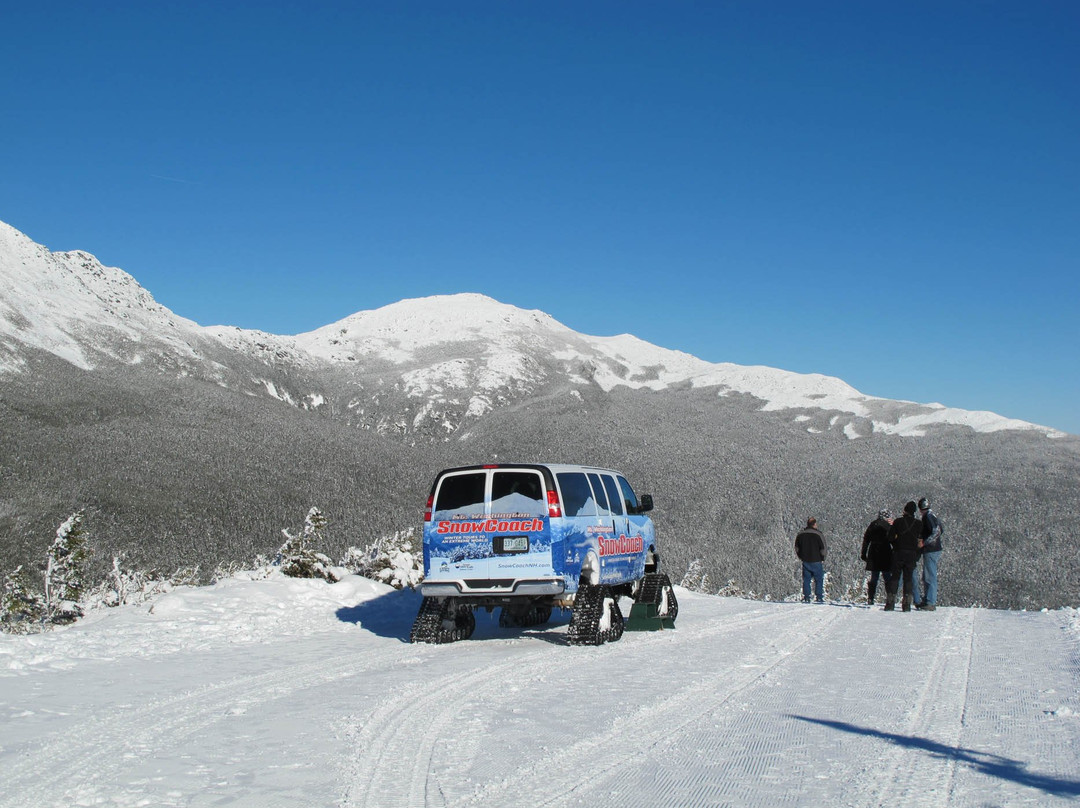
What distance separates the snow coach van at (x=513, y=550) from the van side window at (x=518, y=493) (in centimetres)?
1

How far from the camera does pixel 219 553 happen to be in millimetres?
78062

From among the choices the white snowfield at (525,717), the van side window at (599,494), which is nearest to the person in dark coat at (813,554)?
the white snowfield at (525,717)

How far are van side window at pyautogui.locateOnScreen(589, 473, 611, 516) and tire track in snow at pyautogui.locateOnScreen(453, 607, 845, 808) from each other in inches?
121

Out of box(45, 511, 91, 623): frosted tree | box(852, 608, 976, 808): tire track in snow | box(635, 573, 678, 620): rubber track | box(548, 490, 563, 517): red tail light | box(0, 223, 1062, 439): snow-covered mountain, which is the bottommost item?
box(45, 511, 91, 623): frosted tree

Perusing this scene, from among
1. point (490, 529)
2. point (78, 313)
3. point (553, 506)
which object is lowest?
point (490, 529)

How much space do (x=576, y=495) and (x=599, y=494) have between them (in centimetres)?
100

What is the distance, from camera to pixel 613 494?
43.2 ft

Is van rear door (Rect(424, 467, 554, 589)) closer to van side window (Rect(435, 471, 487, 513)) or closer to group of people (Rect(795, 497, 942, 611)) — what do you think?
van side window (Rect(435, 471, 487, 513))

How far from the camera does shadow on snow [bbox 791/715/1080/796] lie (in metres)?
5.11

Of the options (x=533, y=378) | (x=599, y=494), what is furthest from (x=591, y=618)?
(x=533, y=378)

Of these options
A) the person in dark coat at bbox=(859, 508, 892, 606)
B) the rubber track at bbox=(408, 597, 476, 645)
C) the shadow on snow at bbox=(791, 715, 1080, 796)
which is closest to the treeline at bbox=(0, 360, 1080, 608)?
the person in dark coat at bbox=(859, 508, 892, 606)

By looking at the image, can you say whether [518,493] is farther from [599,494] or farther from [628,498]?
[628,498]

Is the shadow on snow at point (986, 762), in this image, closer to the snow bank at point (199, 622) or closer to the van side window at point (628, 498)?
the van side window at point (628, 498)

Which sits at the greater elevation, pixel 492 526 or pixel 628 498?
pixel 628 498
